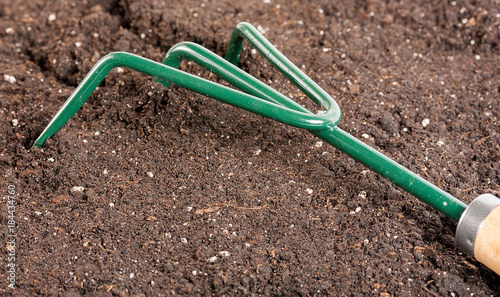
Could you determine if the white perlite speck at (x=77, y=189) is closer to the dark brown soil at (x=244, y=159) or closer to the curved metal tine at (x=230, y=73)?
the dark brown soil at (x=244, y=159)

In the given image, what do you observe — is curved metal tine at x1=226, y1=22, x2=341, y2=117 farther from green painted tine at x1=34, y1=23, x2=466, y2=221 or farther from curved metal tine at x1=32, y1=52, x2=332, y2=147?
curved metal tine at x1=32, y1=52, x2=332, y2=147

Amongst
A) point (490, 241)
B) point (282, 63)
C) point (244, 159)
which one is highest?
point (282, 63)

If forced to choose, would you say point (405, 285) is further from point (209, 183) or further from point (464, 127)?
point (464, 127)

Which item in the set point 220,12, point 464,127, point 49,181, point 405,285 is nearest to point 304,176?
point 405,285

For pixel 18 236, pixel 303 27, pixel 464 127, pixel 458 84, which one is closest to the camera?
pixel 18 236

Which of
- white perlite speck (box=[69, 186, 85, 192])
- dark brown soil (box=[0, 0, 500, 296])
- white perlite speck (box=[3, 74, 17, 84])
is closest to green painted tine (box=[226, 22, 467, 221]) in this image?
dark brown soil (box=[0, 0, 500, 296])

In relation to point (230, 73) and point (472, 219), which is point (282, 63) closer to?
point (230, 73)

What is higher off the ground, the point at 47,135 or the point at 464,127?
the point at 464,127

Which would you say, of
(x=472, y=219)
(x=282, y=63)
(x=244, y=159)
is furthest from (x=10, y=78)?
(x=472, y=219)

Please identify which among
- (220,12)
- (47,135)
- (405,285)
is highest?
(220,12)
